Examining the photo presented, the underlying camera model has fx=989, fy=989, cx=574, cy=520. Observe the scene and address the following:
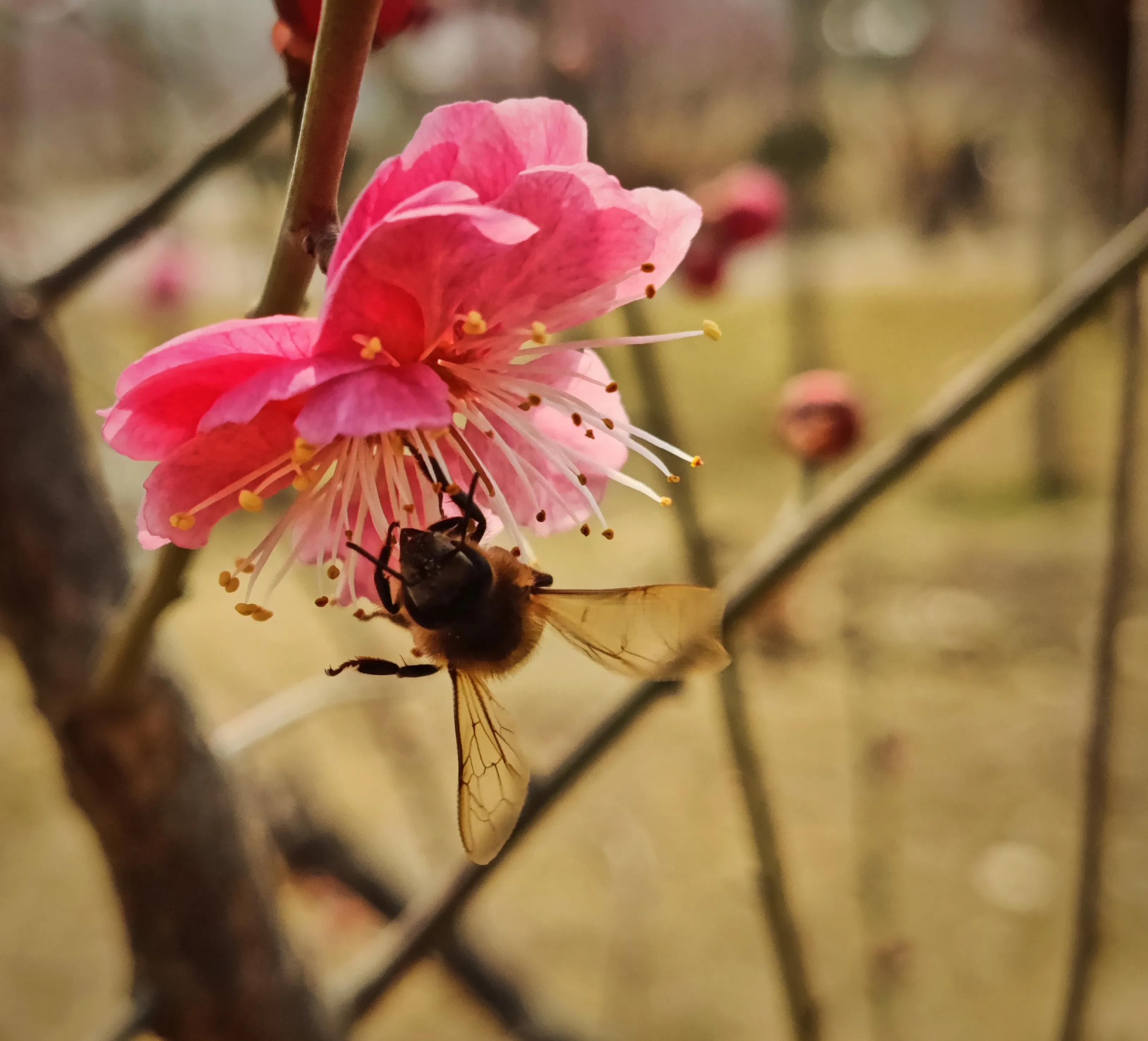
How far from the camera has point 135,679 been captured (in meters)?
0.40

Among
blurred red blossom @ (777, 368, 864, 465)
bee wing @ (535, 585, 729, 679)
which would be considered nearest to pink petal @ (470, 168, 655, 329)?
bee wing @ (535, 585, 729, 679)

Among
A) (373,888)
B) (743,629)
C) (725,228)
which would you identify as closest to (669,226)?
(743,629)

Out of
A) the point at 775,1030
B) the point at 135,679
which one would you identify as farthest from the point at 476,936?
the point at 135,679

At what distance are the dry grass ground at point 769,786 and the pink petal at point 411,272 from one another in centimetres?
42

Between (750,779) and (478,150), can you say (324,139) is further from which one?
(750,779)

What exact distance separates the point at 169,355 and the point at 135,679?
22 centimetres

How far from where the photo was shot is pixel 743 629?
605 mm

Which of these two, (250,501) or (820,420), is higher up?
(250,501)

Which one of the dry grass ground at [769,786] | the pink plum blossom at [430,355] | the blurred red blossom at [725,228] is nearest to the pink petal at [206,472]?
the pink plum blossom at [430,355]

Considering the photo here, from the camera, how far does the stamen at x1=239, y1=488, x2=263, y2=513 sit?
26 centimetres

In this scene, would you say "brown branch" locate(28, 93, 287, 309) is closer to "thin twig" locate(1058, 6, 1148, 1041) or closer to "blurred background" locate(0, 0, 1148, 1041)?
"blurred background" locate(0, 0, 1148, 1041)

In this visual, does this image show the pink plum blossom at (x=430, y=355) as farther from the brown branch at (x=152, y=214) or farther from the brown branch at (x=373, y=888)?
the brown branch at (x=373, y=888)

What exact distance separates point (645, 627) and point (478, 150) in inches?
7.6

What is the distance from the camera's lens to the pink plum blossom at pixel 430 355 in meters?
0.23
